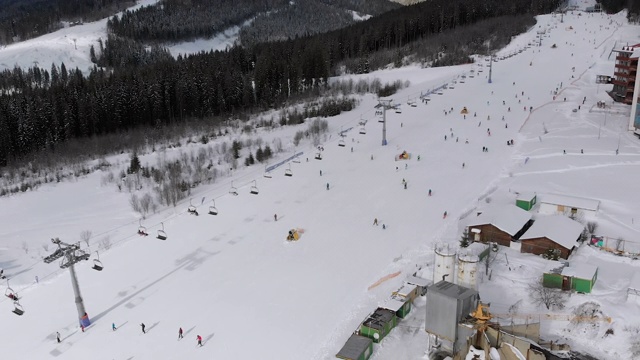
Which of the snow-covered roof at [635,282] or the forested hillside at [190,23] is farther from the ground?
the forested hillside at [190,23]

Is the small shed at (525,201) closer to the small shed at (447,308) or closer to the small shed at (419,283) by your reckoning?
the small shed at (419,283)

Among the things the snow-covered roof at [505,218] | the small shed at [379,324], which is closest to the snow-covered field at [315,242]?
the small shed at [379,324]

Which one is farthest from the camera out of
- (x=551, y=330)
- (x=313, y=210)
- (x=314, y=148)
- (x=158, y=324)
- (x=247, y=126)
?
(x=247, y=126)

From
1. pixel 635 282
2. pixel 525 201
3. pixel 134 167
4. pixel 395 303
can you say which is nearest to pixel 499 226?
pixel 525 201

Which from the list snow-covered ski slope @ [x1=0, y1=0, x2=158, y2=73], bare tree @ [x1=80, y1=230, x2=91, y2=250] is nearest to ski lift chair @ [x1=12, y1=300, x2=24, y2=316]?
bare tree @ [x1=80, y1=230, x2=91, y2=250]

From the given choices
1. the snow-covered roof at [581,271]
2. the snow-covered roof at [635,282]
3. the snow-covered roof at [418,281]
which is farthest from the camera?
the snow-covered roof at [418,281]

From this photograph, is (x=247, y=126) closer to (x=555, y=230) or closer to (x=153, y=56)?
(x=555, y=230)

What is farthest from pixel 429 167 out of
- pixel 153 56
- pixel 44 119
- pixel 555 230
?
pixel 153 56
